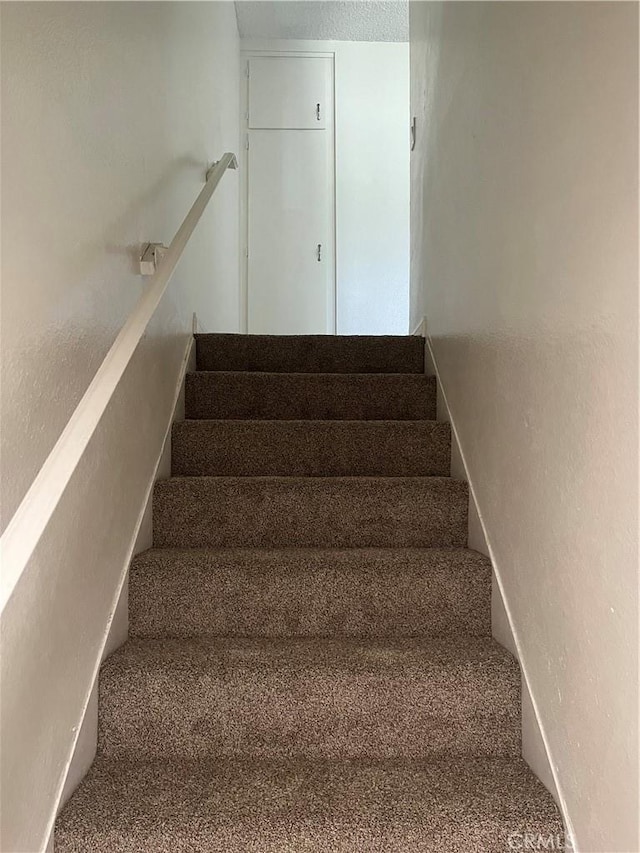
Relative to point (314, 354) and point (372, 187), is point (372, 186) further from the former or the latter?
point (314, 354)

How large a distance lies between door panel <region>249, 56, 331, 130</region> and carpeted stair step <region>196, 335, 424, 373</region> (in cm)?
231

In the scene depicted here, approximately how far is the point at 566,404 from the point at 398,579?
672 mm

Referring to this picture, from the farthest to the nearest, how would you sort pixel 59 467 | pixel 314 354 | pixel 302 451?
pixel 314 354, pixel 302 451, pixel 59 467

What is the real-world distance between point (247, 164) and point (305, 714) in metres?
3.82

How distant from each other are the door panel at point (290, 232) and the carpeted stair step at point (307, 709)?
10.4 feet

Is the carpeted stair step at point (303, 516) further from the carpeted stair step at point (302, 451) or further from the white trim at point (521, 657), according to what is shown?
the carpeted stair step at point (302, 451)

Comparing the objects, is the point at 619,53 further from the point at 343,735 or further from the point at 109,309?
the point at 343,735

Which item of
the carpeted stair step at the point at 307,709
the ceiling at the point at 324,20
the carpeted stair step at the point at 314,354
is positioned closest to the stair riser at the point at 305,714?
the carpeted stair step at the point at 307,709

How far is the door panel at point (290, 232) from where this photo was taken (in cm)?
438

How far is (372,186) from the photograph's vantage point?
173 inches

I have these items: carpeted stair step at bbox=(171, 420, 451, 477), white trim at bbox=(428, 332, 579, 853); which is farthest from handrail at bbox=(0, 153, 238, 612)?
white trim at bbox=(428, 332, 579, 853)

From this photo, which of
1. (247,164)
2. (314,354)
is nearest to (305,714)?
(314,354)

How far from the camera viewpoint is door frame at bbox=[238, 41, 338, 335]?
4.34 metres

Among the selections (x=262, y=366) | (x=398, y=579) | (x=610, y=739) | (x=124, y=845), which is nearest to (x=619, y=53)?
(x=610, y=739)
